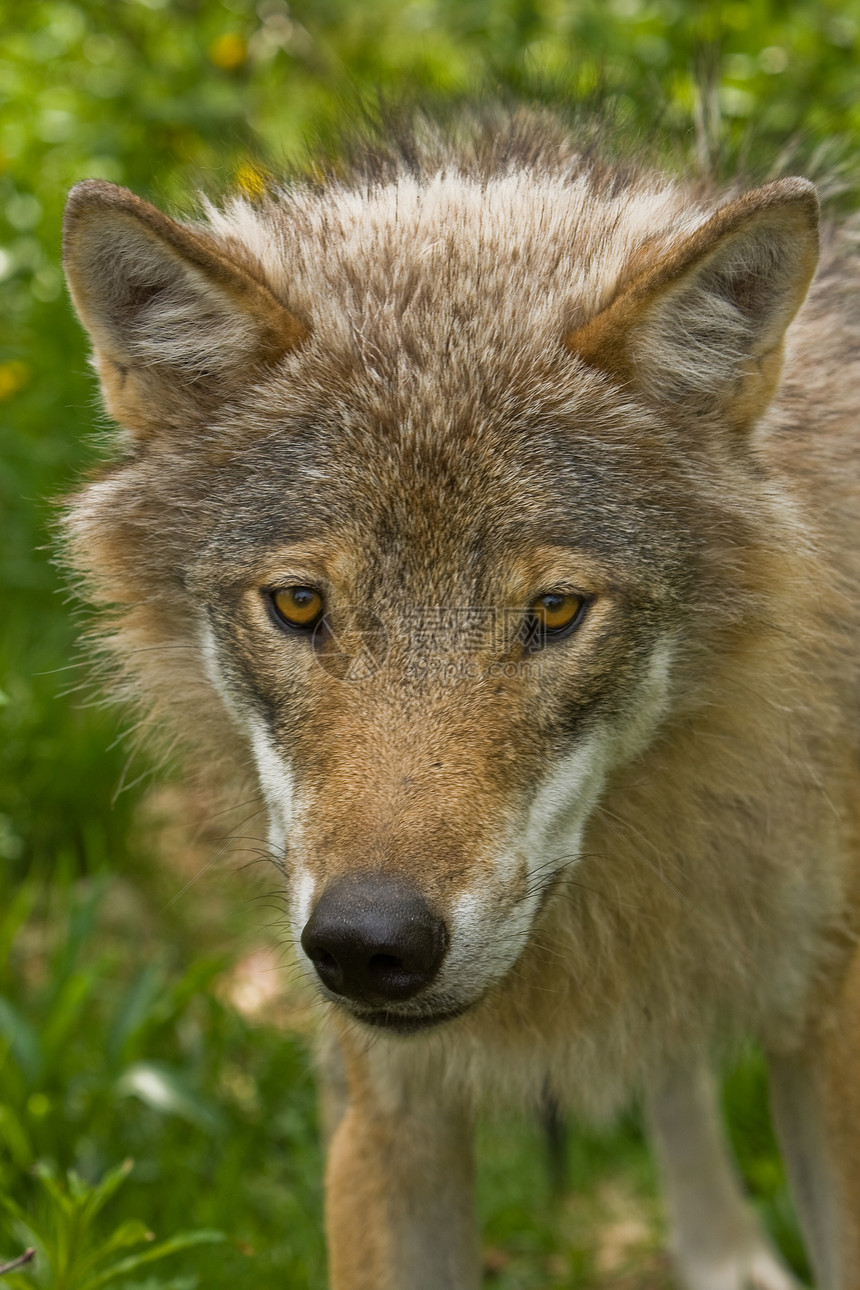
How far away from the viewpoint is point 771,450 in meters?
2.89

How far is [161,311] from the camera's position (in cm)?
284

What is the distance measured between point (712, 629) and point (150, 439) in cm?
124

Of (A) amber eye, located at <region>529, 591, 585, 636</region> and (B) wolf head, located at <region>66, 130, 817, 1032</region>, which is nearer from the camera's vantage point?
(B) wolf head, located at <region>66, 130, 817, 1032</region>

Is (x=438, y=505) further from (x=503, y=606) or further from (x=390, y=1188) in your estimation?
(x=390, y=1188)

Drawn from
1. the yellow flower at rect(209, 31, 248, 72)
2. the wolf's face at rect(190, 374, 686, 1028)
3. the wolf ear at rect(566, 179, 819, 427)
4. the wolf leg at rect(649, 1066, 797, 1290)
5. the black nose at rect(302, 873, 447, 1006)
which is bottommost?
the wolf leg at rect(649, 1066, 797, 1290)

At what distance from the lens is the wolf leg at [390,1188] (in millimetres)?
3223

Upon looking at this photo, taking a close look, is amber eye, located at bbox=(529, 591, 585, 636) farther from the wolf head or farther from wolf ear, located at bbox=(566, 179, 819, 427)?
wolf ear, located at bbox=(566, 179, 819, 427)

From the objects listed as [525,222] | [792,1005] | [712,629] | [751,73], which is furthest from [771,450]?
[751,73]

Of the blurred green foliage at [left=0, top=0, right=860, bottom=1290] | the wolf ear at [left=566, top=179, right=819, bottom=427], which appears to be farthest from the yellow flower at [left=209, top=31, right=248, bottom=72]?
the wolf ear at [left=566, top=179, right=819, bottom=427]

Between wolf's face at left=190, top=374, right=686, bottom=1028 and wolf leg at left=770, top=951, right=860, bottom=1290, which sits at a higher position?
wolf's face at left=190, top=374, right=686, bottom=1028

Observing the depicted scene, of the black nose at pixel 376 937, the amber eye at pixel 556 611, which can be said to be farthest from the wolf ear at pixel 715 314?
the black nose at pixel 376 937

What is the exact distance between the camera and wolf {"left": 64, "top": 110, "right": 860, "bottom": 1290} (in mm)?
2467

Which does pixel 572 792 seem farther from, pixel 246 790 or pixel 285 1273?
pixel 285 1273

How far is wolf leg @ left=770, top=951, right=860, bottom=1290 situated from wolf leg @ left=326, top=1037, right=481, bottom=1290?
0.78 meters
